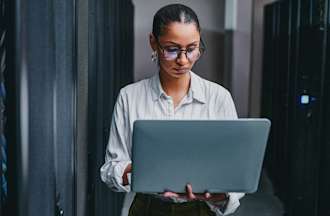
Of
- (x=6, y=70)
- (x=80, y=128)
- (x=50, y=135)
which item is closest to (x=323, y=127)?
(x=80, y=128)

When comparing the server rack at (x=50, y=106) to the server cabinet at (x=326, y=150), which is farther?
the server cabinet at (x=326, y=150)

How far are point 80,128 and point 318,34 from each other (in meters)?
1.43

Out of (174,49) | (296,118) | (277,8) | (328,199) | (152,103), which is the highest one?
(277,8)

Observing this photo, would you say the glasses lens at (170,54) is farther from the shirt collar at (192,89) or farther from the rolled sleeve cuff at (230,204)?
the rolled sleeve cuff at (230,204)

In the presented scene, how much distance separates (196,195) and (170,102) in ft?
Answer: 0.66

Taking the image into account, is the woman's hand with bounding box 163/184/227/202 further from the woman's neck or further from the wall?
the wall

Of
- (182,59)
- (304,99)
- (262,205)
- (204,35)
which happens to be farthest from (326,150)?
(204,35)

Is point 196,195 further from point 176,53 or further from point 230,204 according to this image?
point 176,53

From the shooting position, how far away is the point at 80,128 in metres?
1.24

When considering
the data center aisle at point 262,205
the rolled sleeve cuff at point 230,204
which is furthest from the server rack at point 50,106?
the data center aisle at point 262,205

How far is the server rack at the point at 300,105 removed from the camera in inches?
86.9

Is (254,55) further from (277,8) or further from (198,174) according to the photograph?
(198,174)

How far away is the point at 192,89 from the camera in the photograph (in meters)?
0.99

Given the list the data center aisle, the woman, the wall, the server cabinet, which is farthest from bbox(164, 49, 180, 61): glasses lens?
the wall
